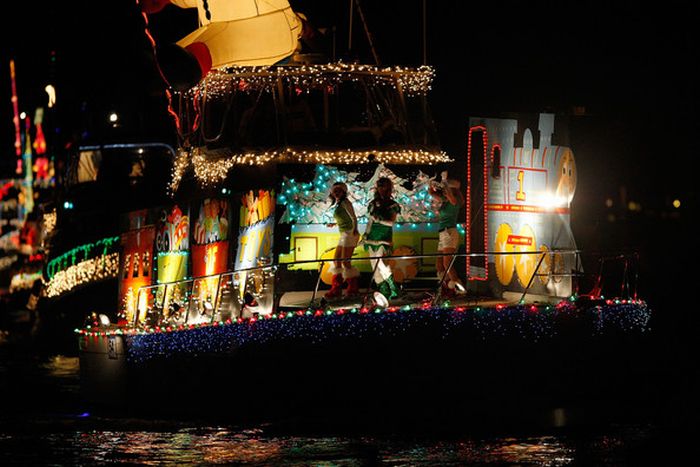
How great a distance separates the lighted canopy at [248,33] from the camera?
20.4m

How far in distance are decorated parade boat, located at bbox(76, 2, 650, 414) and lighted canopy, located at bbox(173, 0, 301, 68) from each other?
1.57 ft

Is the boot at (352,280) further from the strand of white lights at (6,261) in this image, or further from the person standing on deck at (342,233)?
the strand of white lights at (6,261)

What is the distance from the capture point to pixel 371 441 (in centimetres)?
1510

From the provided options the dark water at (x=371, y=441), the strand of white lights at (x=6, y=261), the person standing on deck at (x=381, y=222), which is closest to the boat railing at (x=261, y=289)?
the person standing on deck at (x=381, y=222)

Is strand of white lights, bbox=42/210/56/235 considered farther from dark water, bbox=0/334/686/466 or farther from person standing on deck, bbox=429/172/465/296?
person standing on deck, bbox=429/172/465/296

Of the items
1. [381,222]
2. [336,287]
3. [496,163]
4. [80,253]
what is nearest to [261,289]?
[336,287]

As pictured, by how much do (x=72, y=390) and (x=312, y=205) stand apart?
8728mm

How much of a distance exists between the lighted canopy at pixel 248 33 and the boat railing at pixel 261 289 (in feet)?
12.8

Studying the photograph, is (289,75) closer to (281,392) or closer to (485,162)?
(485,162)

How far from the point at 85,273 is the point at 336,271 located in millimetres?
17311

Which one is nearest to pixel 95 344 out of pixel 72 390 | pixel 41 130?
pixel 72 390

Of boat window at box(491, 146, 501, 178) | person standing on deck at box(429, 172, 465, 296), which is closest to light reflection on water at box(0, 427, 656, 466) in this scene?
person standing on deck at box(429, 172, 465, 296)

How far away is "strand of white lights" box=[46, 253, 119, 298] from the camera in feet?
101

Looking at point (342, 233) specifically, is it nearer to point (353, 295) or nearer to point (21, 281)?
point (353, 295)
